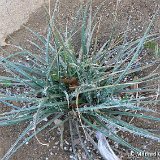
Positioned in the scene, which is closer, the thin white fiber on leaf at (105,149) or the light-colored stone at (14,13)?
the thin white fiber on leaf at (105,149)

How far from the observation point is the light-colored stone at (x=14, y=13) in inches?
74.2

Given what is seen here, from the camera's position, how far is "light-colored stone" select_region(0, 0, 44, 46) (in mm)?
1884

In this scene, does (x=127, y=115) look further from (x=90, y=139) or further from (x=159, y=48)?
(x=159, y=48)

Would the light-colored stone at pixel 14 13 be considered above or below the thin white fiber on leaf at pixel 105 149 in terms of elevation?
above

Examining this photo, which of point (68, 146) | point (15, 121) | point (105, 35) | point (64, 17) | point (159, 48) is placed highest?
point (64, 17)

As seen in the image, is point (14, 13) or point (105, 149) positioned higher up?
point (14, 13)

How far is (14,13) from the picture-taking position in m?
1.94

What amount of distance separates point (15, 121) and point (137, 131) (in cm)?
43

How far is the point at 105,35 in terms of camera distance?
1.81 metres

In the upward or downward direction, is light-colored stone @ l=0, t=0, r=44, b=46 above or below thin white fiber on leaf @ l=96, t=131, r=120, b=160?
above

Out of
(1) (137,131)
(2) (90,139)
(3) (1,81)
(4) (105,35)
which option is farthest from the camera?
(4) (105,35)

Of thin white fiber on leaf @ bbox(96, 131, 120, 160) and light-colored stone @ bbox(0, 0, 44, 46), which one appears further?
light-colored stone @ bbox(0, 0, 44, 46)

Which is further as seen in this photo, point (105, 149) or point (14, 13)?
point (14, 13)

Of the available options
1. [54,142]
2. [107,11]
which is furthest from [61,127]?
[107,11]
